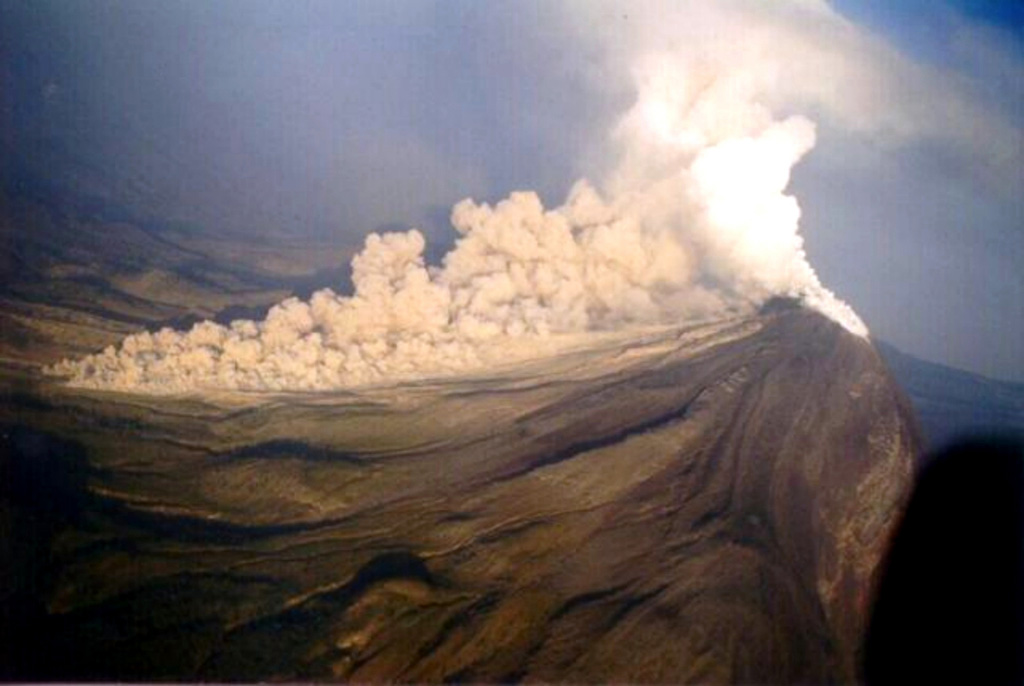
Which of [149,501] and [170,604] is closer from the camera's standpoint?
[170,604]

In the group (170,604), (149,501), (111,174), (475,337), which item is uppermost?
(111,174)

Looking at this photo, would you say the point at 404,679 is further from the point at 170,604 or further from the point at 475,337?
the point at 475,337

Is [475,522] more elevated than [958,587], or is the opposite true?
[475,522]

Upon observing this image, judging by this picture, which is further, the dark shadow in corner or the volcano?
the dark shadow in corner

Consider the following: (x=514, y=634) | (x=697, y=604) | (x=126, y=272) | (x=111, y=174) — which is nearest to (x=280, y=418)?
(x=514, y=634)
